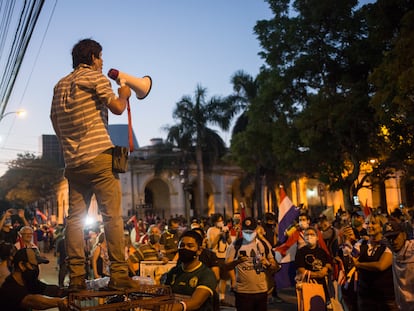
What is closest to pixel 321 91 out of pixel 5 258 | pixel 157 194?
pixel 5 258

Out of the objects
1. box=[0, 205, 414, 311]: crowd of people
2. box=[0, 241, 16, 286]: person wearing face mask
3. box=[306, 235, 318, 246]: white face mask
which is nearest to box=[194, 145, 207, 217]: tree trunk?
box=[0, 205, 414, 311]: crowd of people

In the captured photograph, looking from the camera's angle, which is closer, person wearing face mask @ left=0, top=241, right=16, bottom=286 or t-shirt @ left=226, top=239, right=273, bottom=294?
person wearing face mask @ left=0, top=241, right=16, bottom=286

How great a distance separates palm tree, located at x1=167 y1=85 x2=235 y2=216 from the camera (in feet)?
130

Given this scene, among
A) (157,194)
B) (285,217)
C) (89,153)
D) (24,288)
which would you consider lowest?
(24,288)

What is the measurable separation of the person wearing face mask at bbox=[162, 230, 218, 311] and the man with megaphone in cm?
54

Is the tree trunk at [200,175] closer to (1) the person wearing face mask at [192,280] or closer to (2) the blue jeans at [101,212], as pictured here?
(1) the person wearing face mask at [192,280]

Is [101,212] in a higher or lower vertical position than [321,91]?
lower

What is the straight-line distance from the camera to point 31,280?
15.6 ft

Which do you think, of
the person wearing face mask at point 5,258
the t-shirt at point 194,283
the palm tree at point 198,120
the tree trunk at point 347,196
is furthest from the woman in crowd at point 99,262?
the palm tree at point 198,120

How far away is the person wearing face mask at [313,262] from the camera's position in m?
7.61

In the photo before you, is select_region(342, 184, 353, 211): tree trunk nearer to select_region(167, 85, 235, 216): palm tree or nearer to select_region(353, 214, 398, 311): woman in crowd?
select_region(167, 85, 235, 216): palm tree

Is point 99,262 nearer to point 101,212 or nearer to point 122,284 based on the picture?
point 101,212

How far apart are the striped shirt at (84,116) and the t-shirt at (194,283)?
122 centimetres

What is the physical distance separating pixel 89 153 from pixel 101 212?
456mm
